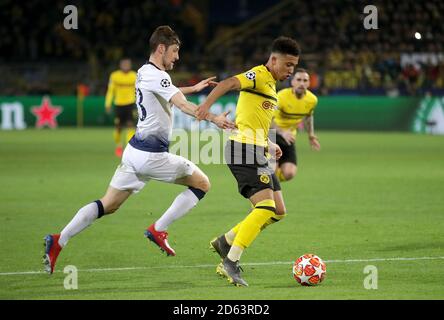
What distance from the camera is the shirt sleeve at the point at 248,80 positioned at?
28.4ft

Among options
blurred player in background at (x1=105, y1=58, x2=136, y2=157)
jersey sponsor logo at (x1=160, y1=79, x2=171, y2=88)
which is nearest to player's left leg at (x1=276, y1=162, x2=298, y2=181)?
jersey sponsor logo at (x1=160, y1=79, x2=171, y2=88)

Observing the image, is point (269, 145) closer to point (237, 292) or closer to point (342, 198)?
point (237, 292)

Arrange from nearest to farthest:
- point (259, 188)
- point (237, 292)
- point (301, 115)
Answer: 1. point (237, 292)
2. point (259, 188)
3. point (301, 115)

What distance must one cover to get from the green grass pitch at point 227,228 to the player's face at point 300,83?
1.79 meters

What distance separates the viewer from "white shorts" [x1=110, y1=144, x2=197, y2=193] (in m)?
9.19

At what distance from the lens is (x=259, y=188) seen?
8.86 metres

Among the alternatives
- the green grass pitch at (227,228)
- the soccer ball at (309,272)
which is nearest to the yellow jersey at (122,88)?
the green grass pitch at (227,228)

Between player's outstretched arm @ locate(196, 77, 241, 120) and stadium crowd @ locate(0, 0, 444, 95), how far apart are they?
2698 cm

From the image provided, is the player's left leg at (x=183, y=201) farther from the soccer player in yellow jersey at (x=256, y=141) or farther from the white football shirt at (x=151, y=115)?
the soccer player in yellow jersey at (x=256, y=141)

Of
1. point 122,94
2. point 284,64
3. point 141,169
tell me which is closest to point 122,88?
point 122,94

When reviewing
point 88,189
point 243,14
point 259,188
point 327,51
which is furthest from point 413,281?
point 243,14

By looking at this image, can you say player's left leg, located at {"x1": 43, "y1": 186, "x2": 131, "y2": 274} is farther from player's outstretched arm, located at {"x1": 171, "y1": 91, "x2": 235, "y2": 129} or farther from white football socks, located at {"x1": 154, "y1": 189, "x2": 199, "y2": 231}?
player's outstretched arm, located at {"x1": 171, "y1": 91, "x2": 235, "y2": 129}

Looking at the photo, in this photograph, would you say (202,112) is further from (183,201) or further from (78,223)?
(78,223)
